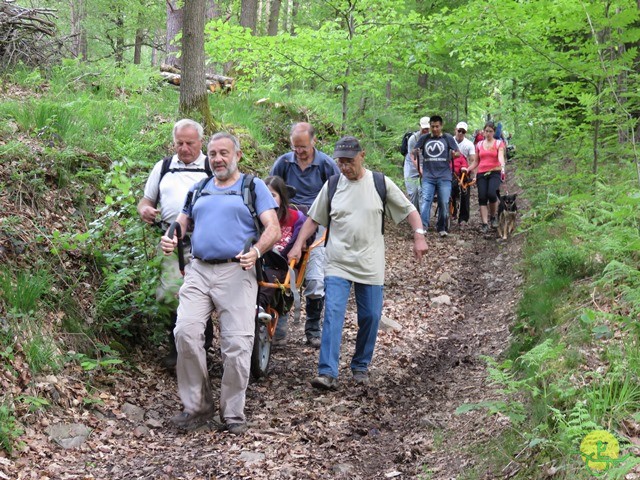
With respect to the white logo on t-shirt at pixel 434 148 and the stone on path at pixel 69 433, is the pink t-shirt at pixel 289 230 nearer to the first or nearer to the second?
the stone on path at pixel 69 433

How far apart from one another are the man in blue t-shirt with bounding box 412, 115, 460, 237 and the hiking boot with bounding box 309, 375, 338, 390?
752 cm

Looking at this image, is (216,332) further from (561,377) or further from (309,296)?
(561,377)

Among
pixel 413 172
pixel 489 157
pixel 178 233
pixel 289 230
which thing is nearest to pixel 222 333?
pixel 178 233

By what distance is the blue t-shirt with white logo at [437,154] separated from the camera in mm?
12805

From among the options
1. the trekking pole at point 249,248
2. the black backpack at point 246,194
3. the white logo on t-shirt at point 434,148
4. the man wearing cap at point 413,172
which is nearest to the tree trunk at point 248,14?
the man wearing cap at point 413,172

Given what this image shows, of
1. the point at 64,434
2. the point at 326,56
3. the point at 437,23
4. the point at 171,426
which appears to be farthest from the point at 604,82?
the point at 64,434

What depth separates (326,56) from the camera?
35.7 ft

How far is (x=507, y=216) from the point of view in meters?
12.8

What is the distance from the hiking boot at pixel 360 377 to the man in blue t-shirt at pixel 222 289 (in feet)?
4.95

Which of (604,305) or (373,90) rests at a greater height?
(373,90)

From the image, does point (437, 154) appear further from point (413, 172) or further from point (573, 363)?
point (573, 363)

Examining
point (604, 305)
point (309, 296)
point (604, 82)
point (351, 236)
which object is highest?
point (604, 82)

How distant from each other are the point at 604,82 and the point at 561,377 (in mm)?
5511

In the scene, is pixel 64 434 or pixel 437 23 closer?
pixel 64 434
